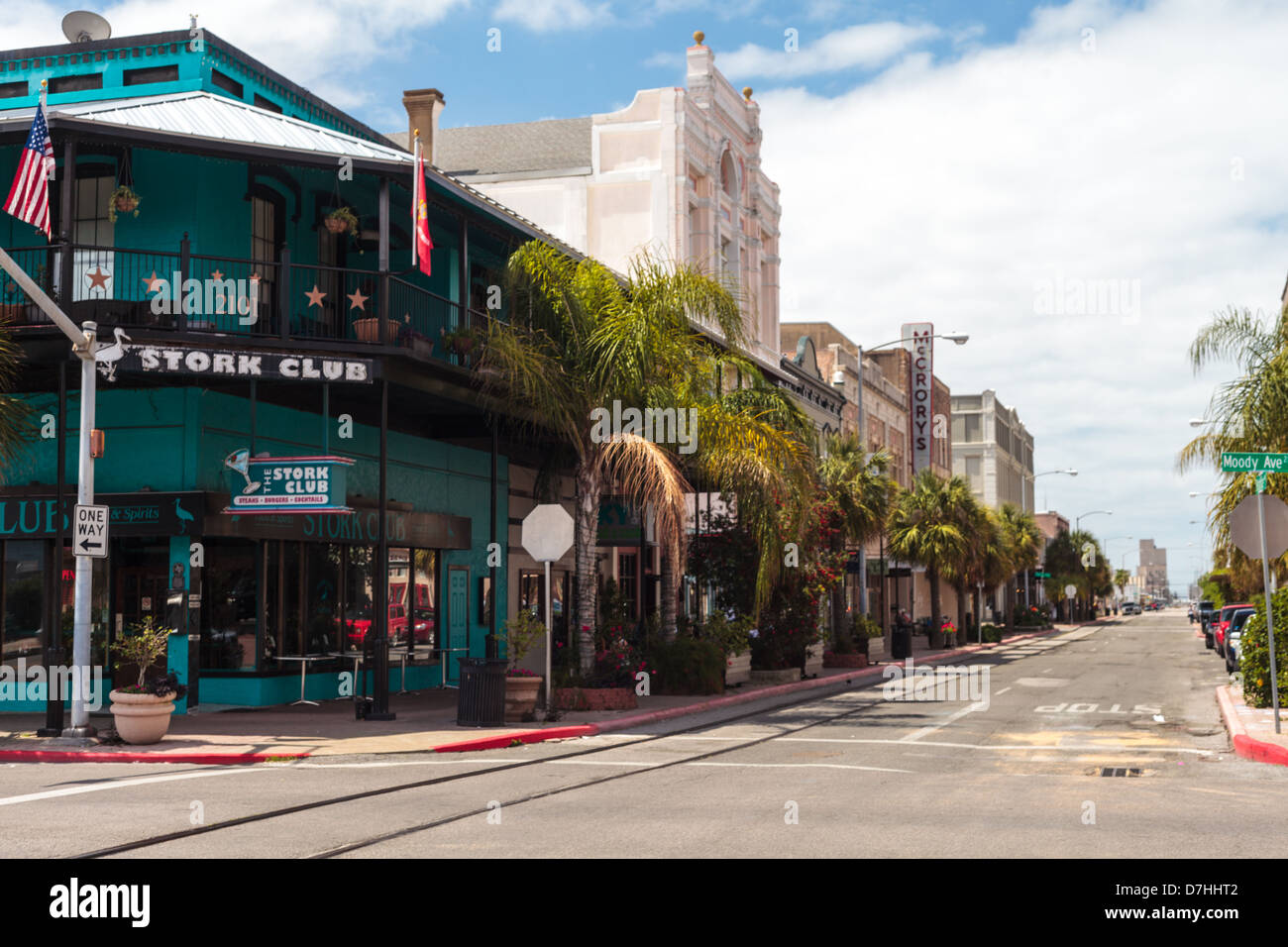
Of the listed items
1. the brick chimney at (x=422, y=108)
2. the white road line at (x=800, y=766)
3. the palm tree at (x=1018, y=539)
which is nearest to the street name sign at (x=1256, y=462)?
the white road line at (x=800, y=766)

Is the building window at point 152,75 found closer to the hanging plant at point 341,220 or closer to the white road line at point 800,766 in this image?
the hanging plant at point 341,220

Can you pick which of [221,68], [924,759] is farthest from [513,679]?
[221,68]

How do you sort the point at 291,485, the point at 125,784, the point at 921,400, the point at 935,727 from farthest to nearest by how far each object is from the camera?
1. the point at 921,400
2. the point at 935,727
3. the point at 291,485
4. the point at 125,784

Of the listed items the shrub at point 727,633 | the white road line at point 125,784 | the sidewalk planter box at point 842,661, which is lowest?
the sidewalk planter box at point 842,661

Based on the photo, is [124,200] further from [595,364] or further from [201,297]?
[595,364]

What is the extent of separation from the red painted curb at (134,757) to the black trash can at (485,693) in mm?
3579

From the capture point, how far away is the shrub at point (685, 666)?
24328 millimetres

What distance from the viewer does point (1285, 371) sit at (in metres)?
20.7

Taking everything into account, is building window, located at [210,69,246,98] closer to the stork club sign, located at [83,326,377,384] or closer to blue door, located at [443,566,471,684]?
the stork club sign, located at [83,326,377,384]

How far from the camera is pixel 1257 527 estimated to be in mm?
16969

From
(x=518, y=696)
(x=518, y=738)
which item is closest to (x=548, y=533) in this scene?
(x=518, y=696)

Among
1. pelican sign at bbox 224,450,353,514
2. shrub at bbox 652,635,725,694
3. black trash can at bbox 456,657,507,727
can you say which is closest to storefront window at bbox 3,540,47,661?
pelican sign at bbox 224,450,353,514

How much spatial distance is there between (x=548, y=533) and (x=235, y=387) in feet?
19.2

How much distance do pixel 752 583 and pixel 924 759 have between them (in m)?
12.9
